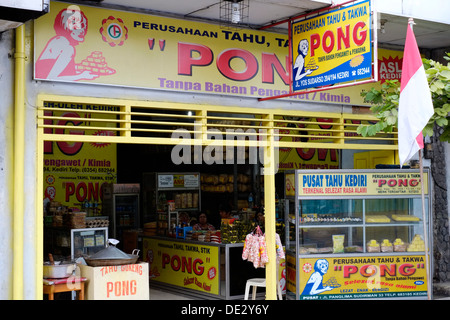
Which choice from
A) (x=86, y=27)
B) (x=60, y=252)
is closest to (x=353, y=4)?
(x=86, y=27)

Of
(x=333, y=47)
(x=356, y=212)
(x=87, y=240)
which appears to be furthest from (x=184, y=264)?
(x=333, y=47)

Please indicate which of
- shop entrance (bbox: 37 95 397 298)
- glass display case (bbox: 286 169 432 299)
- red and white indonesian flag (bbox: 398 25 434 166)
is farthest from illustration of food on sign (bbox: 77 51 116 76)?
red and white indonesian flag (bbox: 398 25 434 166)

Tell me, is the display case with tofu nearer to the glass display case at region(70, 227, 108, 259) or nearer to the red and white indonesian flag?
the red and white indonesian flag

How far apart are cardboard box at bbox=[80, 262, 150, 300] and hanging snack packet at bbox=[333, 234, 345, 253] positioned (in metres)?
3.51

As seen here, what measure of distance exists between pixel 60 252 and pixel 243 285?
3.43 m

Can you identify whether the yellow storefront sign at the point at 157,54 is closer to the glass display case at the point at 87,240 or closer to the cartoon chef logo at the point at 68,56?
the cartoon chef logo at the point at 68,56

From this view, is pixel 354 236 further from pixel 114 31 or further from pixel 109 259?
pixel 114 31

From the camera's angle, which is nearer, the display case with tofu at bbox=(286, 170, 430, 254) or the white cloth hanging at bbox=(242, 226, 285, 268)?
the white cloth hanging at bbox=(242, 226, 285, 268)

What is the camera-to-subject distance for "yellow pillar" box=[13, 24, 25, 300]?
7.95 meters

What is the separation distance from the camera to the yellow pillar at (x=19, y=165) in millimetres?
7953

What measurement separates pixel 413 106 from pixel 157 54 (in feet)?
12.0

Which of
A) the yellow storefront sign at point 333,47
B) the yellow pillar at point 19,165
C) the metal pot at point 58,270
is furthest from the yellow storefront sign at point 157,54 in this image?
the metal pot at point 58,270

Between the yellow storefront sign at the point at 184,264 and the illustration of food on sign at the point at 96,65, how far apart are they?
4.21 metres

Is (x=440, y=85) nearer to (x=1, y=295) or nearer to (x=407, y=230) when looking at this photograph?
(x=407, y=230)
